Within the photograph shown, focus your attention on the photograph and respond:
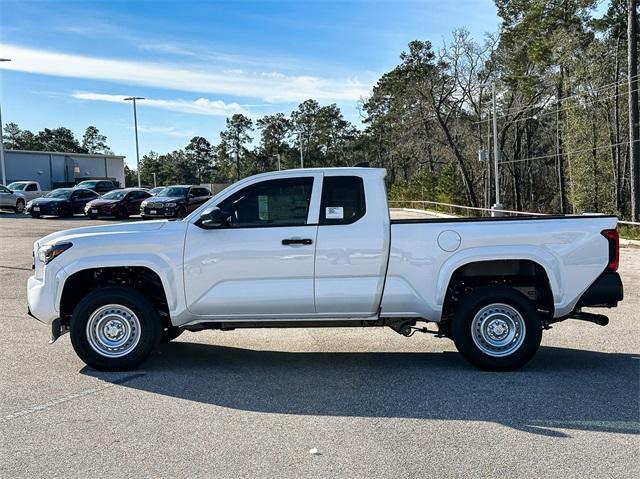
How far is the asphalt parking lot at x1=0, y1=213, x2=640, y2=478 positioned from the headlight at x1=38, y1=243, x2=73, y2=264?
113 cm

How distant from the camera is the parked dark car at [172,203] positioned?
29.6 m

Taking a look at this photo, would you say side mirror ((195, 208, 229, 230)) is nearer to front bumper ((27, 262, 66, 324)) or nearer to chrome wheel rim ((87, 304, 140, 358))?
chrome wheel rim ((87, 304, 140, 358))

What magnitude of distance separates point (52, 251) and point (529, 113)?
47132mm

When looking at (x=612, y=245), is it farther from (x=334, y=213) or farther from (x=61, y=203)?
(x=61, y=203)

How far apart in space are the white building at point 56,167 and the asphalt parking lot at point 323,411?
60.8 m

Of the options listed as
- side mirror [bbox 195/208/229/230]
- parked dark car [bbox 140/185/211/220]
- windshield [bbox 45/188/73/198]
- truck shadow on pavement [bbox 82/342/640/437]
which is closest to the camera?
truck shadow on pavement [bbox 82/342/640/437]

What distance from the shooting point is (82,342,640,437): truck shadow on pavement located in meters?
5.12

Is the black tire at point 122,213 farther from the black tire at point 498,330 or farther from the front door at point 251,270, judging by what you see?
the black tire at point 498,330

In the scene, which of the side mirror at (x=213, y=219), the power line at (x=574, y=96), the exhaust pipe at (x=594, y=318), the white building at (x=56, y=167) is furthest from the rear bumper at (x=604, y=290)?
the white building at (x=56, y=167)

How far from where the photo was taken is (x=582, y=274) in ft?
20.5

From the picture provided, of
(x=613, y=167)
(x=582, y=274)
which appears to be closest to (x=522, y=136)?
(x=613, y=167)

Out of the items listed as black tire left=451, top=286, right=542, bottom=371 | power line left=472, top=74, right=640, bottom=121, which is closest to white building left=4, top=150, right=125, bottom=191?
power line left=472, top=74, right=640, bottom=121

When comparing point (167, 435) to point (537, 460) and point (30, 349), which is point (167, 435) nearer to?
point (537, 460)

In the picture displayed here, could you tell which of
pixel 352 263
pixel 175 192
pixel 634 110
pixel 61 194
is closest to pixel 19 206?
pixel 61 194
